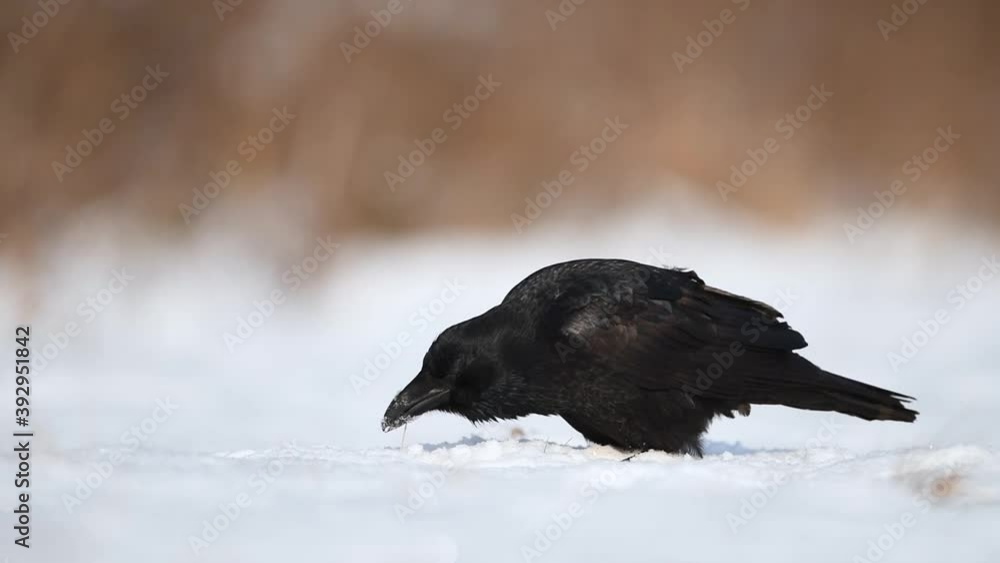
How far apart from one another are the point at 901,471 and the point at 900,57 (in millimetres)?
10016

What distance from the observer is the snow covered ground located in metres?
4.12

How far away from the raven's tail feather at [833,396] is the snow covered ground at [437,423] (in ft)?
0.81

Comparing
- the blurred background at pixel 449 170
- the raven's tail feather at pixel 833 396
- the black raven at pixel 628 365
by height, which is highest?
the blurred background at pixel 449 170

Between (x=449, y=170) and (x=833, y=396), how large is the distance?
8.28 meters

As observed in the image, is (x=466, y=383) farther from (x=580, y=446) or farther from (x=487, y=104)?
(x=487, y=104)

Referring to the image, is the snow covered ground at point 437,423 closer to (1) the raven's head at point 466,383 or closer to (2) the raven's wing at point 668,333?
(1) the raven's head at point 466,383

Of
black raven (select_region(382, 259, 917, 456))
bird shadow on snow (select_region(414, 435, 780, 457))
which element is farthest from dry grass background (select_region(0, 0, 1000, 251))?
black raven (select_region(382, 259, 917, 456))

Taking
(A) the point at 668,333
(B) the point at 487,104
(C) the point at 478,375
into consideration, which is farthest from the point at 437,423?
(B) the point at 487,104

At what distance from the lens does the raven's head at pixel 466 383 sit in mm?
5898

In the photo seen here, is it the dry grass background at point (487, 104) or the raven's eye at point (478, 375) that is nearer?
the raven's eye at point (478, 375)

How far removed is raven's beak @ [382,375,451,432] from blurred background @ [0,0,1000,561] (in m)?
4.87

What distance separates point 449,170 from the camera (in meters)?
13.4

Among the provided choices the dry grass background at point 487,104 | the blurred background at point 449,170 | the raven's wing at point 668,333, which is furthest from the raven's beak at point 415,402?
the dry grass background at point 487,104

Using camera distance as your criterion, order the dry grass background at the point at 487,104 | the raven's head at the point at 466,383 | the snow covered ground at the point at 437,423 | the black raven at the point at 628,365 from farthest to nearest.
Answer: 1. the dry grass background at the point at 487,104
2. the raven's head at the point at 466,383
3. the black raven at the point at 628,365
4. the snow covered ground at the point at 437,423
